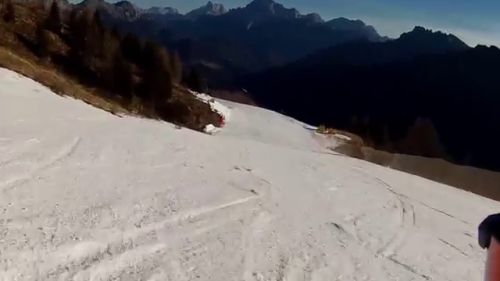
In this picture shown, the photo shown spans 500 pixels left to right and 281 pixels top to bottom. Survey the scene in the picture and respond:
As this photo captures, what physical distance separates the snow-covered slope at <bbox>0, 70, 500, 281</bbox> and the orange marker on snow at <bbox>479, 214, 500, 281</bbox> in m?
3.69

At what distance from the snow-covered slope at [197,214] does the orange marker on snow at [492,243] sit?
12.1 ft

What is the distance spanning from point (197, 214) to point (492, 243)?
18.0 feet

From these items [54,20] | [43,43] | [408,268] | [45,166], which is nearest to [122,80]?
[43,43]

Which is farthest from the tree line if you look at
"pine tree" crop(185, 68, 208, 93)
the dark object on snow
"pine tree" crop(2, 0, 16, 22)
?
the dark object on snow

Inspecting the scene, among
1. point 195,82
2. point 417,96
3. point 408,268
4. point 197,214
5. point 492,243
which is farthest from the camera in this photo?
point 417,96

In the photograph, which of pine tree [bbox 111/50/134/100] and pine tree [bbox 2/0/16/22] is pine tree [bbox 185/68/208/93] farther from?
Result: pine tree [bbox 2/0/16/22]

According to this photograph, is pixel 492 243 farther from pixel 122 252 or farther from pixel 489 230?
pixel 122 252

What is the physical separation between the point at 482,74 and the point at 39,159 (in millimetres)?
144250

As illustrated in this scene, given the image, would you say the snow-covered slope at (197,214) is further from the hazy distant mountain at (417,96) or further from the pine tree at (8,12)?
the hazy distant mountain at (417,96)

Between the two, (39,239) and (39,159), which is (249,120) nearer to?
(39,159)

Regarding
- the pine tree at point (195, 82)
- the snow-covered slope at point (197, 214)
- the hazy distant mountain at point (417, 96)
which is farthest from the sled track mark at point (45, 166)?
the hazy distant mountain at point (417, 96)

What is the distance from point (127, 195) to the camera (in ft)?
23.5

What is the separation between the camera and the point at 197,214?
6.82 m

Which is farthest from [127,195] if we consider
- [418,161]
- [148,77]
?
[148,77]
